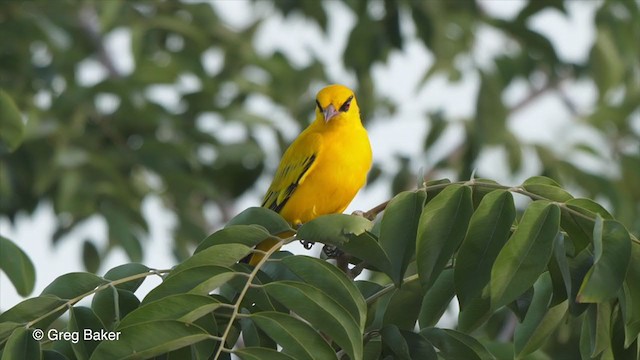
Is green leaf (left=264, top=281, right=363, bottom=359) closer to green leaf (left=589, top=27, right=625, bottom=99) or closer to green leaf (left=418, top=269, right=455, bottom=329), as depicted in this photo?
green leaf (left=418, top=269, right=455, bottom=329)

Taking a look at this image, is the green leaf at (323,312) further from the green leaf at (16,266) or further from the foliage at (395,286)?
the green leaf at (16,266)

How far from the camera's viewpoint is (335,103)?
5.81 meters

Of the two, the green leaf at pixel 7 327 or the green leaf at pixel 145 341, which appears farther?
the green leaf at pixel 7 327

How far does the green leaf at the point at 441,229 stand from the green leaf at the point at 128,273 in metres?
0.82

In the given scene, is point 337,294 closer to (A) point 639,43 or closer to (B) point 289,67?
(B) point 289,67

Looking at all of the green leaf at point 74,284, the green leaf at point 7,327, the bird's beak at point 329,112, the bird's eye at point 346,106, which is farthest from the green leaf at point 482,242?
the bird's eye at point 346,106

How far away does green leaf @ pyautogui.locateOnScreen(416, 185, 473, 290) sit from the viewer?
2779mm

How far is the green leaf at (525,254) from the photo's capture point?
267 centimetres

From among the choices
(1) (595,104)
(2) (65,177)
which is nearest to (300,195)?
(2) (65,177)

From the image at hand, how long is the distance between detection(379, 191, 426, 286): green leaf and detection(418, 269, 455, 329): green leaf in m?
0.25

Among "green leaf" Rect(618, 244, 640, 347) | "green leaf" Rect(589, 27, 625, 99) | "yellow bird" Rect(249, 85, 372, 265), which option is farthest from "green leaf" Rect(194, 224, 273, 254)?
"green leaf" Rect(589, 27, 625, 99)

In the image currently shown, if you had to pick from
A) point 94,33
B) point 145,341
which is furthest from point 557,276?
point 94,33

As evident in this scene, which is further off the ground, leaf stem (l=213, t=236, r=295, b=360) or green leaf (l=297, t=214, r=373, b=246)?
green leaf (l=297, t=214, r=373, b=246)

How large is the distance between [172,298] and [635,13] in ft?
17.3
